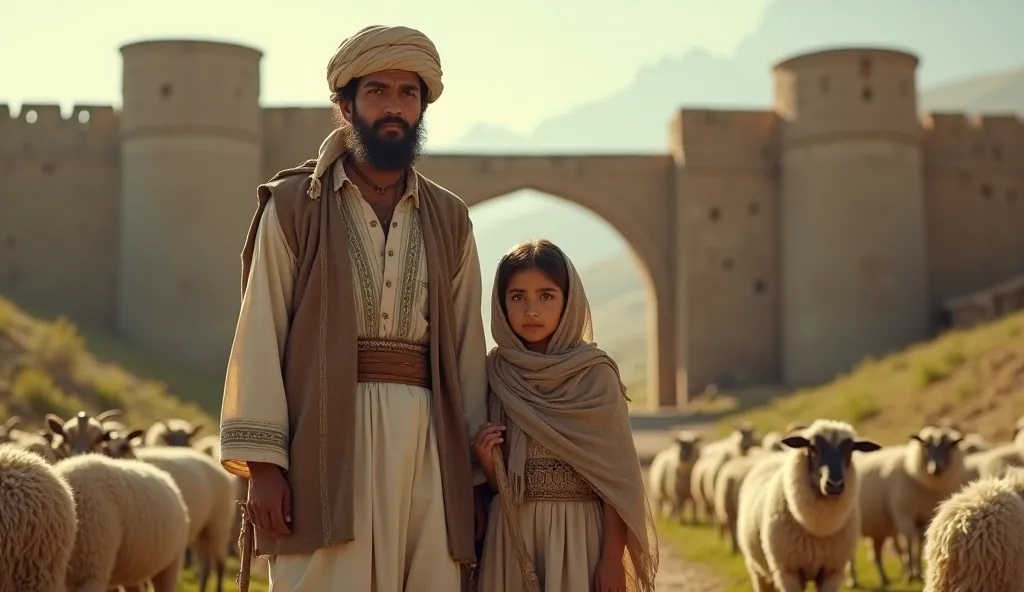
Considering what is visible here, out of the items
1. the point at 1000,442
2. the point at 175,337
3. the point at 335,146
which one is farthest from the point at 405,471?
the point at 175,337

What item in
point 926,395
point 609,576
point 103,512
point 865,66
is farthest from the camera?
point 865,66

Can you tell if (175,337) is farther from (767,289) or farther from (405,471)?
(405,471)

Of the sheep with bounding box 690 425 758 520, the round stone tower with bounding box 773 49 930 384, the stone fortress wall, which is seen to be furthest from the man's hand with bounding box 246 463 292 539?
the round stone tower with bounding box 773 49 930 384

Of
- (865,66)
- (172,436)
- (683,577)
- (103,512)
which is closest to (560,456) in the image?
(103,512)

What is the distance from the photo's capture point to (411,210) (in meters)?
4.96

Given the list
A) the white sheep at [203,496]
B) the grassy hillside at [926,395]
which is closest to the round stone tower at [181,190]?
the grassy hillside at [926,395]

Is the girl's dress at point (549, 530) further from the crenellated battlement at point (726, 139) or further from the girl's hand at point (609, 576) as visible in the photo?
the crenellated battlement at point (726, 139)

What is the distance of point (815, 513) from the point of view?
796 cm

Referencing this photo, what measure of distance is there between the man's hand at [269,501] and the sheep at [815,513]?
405cm

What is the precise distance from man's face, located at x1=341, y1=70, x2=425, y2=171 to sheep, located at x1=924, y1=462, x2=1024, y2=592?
10.2ft

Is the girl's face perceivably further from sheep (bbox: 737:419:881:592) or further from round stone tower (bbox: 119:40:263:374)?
round stone tower (bbox: 119:40:263:374)

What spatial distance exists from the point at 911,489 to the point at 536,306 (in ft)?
22.8

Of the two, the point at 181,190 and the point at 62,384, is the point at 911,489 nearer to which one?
the point at 62,384

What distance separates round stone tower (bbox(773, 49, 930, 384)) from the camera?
1152 inches
